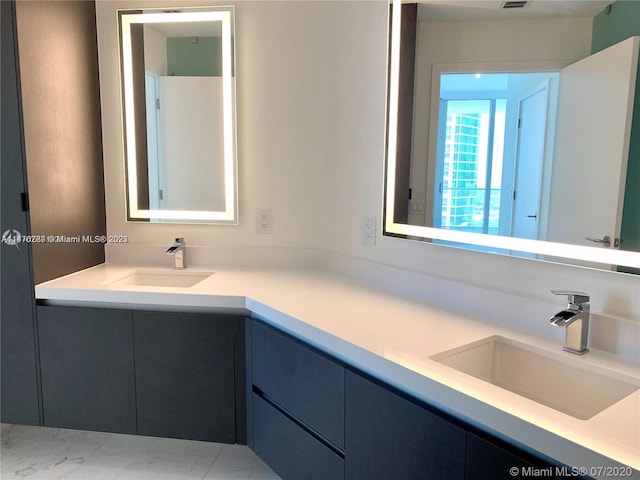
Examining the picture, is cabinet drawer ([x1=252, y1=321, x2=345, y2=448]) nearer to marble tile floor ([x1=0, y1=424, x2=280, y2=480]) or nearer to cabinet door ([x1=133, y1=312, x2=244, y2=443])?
cabinet door ([x1=133, y1=312, x2=244, y2=443])

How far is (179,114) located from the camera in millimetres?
2172

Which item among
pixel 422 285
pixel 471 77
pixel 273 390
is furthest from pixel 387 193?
pixel 273 390

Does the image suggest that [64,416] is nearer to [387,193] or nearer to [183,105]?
[183,105]

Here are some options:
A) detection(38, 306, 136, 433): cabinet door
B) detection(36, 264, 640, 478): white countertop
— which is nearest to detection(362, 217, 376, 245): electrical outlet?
detection(36, 264, 640, 478): white countertop

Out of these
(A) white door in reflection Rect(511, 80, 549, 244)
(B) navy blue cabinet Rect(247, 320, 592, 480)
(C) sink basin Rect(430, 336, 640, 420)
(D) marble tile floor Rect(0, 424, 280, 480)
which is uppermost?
(A) white door in reflection Rect(511, 80, 549, 244)

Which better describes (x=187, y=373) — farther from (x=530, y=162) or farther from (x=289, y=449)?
(x=530, y=162)

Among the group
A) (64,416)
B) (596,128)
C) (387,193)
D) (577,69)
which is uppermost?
(577,69)

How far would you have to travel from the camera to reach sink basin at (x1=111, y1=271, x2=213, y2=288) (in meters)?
2.11

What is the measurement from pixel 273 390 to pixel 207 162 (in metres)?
1.13

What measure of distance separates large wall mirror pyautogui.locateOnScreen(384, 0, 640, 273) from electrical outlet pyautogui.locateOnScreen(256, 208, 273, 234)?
603mm

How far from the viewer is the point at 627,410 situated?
916 mm

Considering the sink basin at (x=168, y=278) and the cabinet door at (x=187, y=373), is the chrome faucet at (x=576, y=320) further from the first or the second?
the sink basin at (x=168, y=278)

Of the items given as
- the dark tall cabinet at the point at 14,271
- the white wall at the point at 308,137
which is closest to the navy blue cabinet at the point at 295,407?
the white wall at the point at 308,137

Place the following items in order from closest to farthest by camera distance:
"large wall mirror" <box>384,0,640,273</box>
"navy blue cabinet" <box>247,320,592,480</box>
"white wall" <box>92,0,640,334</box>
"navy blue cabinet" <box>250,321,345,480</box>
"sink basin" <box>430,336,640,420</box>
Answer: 1. "navy blue cabinet" <box>247,320,592,480</box>
2. "sink basin" <box>430,336,640,420</box>
3. "large wall mirror" <box>384,0,640,273</box>
4. "navy blue cabinet" <box>250,321,345,480</box>
5. "white wall" <box>92,0,640,334</box>
